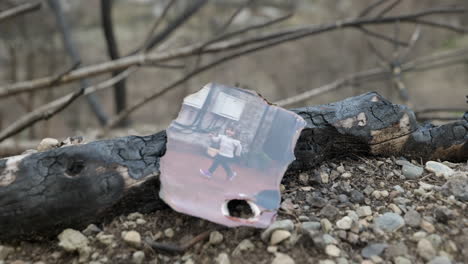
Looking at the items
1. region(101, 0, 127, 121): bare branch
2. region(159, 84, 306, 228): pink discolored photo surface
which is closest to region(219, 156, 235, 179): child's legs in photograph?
region(159, 84, 306, 228): pink discolored photo surface

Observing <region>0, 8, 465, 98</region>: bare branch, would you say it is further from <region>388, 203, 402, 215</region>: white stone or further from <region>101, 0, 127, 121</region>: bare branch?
<region>388, 203, 402, 215</region>: white stone

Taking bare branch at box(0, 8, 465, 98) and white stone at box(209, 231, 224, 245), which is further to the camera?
bare branch at box(0, 8, 465, 98)

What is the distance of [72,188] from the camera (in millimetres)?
828

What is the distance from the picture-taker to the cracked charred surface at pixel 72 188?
0.81 m

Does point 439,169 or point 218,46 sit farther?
point 218,46

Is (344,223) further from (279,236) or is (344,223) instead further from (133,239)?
(133,239)

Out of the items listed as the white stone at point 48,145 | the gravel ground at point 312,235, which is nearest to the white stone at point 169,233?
the gravel ground at point 312,235

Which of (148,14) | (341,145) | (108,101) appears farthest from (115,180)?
(148,14)

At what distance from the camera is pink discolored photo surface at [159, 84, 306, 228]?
807mm

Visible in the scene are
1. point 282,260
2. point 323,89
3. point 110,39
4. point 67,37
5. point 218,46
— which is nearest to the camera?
point 282,260

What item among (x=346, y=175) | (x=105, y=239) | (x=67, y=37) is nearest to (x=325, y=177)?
(x=346, y=175)

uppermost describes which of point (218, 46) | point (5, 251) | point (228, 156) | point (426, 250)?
point (218, 46)

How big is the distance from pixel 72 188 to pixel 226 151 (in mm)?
345

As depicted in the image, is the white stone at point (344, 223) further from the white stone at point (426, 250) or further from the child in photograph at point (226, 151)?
the child in photograph at point (226, 151)
